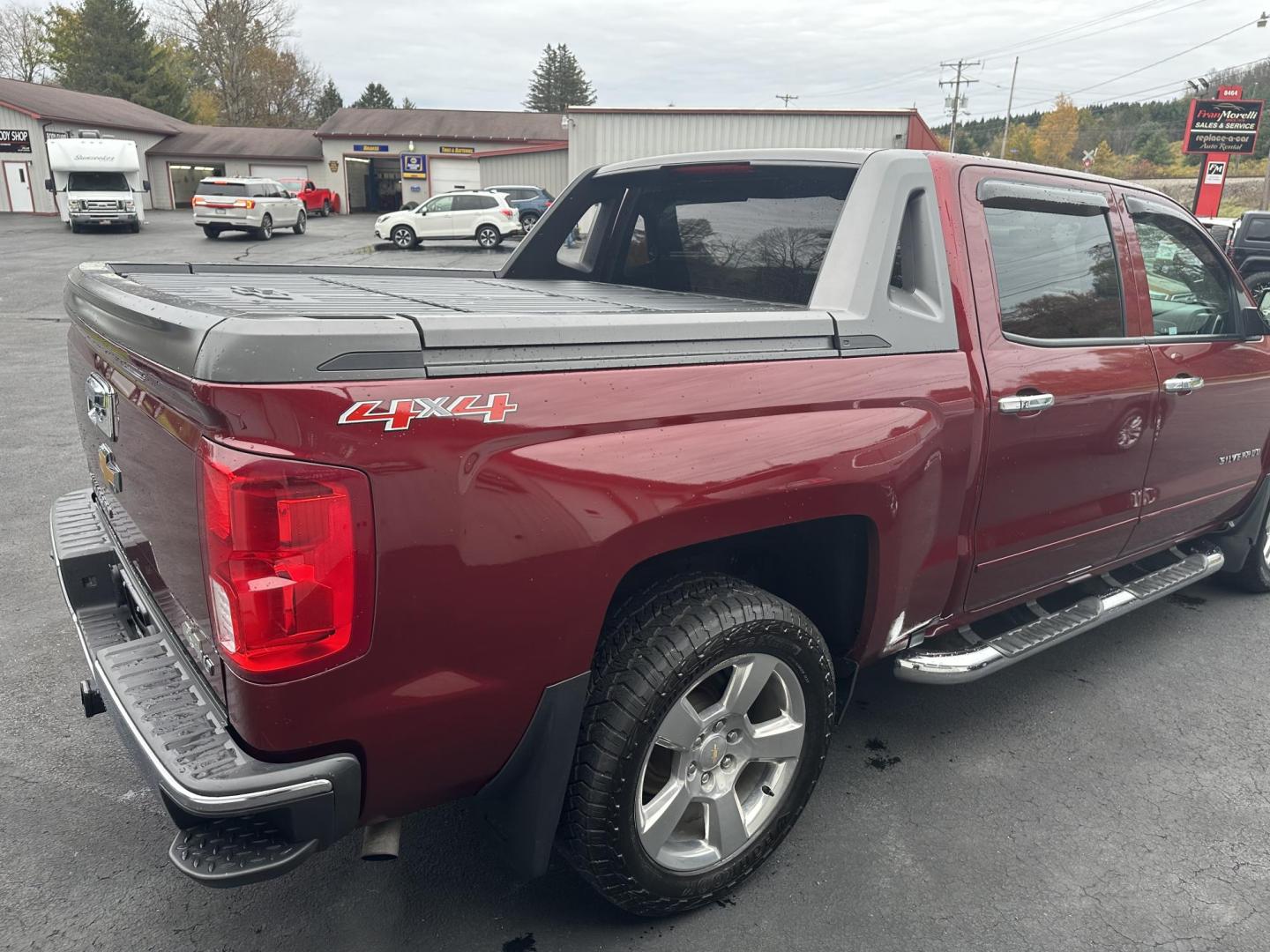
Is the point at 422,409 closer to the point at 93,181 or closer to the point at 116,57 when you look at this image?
the point at 93,181

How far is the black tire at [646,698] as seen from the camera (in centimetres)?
210

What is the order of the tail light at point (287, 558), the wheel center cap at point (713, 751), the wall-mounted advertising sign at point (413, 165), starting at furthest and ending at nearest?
the wall-mounted advertising sign at point (413, 165)
the wheel center cap at point (713, 751)
the tail light at point (287, 558)

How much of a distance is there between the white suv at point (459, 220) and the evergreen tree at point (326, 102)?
47870 millimetres

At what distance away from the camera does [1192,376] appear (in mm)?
3525

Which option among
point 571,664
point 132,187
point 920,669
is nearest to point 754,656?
point 571,664

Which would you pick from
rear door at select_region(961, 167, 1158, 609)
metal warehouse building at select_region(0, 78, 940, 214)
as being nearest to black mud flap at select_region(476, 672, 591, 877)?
rear door at select_region(961, 167, 1158, 609)

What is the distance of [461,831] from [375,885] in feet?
1.02

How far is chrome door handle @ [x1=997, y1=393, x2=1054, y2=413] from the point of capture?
2740mm

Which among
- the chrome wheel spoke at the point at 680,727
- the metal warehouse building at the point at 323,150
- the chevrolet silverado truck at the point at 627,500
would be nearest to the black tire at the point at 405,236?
the metal warehouse building at the point at 323,150

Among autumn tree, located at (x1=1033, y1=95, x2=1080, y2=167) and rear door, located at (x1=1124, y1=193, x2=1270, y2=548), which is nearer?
rear door, located at (x1=1124, y1=193, x2=1270, y2=548)

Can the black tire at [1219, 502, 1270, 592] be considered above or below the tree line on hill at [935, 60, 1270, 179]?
below

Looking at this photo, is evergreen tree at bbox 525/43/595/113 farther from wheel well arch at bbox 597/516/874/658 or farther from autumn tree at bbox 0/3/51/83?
wheel well arch at bbox 597/516/874/658

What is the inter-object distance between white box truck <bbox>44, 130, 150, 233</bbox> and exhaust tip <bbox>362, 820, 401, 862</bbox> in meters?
33.4

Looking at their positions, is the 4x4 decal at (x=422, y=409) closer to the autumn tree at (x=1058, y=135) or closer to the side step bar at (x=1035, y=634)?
the side step bar at (x=1035, y=634)
